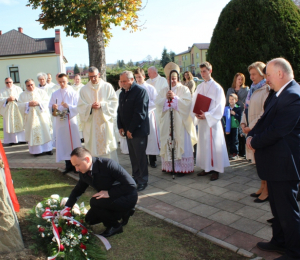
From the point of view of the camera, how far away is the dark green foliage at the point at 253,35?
27.6 feet

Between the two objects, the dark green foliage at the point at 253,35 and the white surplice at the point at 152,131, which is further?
the dark green foliage at the point at 253,35

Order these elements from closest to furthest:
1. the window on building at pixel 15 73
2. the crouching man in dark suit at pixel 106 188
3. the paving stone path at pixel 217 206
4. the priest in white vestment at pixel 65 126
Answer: the crouching man in dark suit at pixel 106 188 → the paving stone path at pixel 217 206 → the priest in white vestment at pixel 65 126 → the window on building at pixel 15 73

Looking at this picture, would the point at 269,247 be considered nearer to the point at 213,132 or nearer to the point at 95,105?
Result: the point at 213,132

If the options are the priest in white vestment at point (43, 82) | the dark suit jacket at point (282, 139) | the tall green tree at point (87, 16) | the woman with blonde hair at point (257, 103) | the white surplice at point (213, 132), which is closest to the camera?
the dark suit jacket at point (282, 139)

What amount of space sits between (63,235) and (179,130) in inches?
140

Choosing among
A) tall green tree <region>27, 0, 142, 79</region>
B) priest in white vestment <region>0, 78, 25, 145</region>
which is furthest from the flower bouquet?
tall green tree <region>27, 0, 142, 79</region>

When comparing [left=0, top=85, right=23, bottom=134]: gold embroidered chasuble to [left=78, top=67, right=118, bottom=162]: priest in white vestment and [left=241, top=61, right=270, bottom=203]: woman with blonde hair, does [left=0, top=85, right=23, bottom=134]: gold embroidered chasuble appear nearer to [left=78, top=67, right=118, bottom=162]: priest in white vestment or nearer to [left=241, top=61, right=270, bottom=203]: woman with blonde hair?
[left=78, top=67, right=118, bottom=162]: priest in white vestment

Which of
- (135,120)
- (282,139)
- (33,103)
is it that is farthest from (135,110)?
(33,103)

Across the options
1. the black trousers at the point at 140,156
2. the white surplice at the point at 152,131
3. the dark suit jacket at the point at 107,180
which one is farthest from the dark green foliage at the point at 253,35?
the dark suit jacket at the point at 107,180

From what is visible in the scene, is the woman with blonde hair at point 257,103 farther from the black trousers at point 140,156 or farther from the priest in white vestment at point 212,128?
the black trousers at point 140,156

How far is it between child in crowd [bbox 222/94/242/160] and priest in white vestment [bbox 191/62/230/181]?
1.50m

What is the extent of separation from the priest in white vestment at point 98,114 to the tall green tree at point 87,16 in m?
7.68

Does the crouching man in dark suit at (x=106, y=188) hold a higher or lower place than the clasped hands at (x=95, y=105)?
lower

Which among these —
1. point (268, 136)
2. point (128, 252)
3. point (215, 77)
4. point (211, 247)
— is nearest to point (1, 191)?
point (128, 252)
